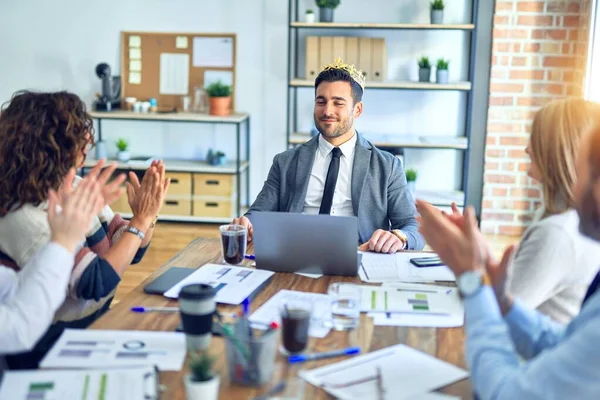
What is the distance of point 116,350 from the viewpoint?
4.92 ft

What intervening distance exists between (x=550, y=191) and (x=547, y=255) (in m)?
0.14

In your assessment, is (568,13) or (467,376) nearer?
(467,376)

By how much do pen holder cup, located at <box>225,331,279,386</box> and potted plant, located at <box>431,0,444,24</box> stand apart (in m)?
3.92

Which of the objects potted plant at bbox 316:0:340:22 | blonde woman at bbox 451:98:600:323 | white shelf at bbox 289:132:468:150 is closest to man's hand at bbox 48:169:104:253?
blonde woman at bbox 451:98:600:323

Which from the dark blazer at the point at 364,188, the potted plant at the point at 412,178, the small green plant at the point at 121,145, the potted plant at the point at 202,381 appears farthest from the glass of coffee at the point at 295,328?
the small green plant at the point at 121,145

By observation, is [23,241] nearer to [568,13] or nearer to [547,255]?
[547,255]

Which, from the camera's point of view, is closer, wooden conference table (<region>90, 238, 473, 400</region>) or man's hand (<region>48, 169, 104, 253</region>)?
wooden conference table (<region>90, 238, 473, 400</region>)

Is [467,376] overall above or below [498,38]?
below

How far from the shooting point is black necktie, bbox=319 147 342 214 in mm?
2879

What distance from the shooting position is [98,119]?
5270 millimetres

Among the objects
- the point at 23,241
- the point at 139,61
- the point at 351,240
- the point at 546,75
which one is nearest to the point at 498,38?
the point at 546,75

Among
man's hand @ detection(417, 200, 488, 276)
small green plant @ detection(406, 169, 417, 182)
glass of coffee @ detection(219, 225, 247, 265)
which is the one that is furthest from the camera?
small green plant @ detection(406, 169, 417, 182)

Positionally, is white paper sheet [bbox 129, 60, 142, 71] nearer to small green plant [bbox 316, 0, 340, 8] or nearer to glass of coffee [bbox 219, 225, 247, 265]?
small green plant [bbox 316, 0, 340, 8]

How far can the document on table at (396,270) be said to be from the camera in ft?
6.72
